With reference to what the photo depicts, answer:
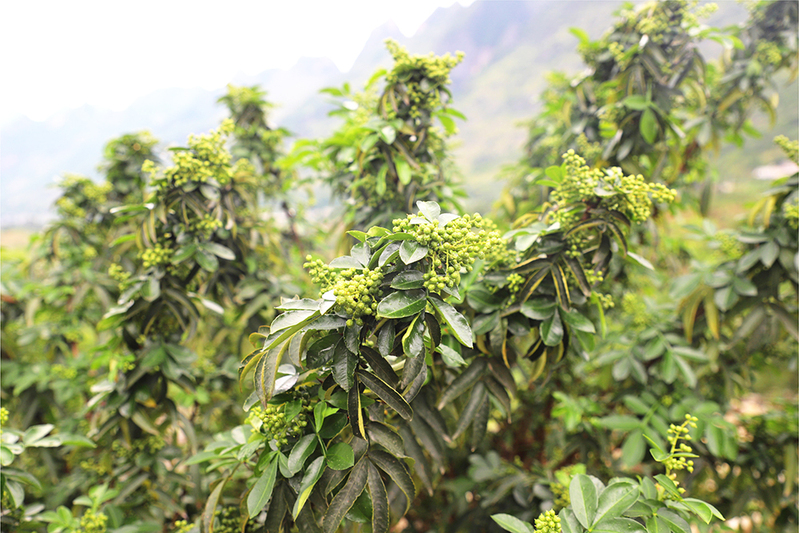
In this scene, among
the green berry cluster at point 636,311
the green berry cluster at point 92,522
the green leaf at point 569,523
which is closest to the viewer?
the green leaf at point 569,523

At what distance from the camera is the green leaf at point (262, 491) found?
3.15ft

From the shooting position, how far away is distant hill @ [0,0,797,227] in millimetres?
9750

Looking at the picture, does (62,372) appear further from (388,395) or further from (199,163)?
(388,395)

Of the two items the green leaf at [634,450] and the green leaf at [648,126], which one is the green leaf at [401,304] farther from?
the green leaf at [648,126]

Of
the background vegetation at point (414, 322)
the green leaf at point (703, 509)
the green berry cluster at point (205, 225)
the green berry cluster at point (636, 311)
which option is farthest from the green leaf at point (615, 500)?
the green berry cluster at point (205, 225)

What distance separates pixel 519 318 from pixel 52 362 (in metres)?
3.02

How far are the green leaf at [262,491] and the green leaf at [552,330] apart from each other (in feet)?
2.82

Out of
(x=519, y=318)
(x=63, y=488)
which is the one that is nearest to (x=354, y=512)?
(x=519, y=318)

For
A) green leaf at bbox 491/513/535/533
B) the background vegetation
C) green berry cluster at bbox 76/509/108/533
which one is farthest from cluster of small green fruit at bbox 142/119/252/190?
green leaf at bbox 491/513/535/533

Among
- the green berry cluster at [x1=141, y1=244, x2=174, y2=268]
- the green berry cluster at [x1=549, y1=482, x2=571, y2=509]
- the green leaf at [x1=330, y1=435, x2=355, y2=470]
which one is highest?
the green berry cluster at [x1=141, y1=244, x2=174, y2=268]

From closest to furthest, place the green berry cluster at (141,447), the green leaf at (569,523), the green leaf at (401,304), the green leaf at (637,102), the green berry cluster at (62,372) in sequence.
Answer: the green leaf at (401,304) < the green leaf at (569,523) < the green berry cluster at (141,447) < the green leaf at (637,102) < the green berry cluster at (62,372)

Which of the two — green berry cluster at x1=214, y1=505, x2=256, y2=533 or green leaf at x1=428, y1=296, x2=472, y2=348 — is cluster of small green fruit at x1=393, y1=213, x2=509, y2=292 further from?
green berry cluster at x1=214, y1=505, x2=256, y2=533

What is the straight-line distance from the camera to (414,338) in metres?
0.92

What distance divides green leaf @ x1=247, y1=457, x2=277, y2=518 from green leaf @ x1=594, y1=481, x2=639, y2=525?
0.82 m
